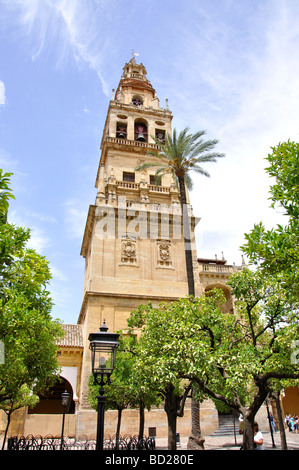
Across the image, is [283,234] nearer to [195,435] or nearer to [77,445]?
[195,435]

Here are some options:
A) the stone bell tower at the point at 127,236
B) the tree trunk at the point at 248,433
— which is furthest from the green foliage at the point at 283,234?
the stone bell tower at the point at 127,236

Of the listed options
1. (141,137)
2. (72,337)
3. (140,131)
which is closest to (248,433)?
(72,337)

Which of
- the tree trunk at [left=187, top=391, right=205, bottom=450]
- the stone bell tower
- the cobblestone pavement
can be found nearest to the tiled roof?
the stone bell tower

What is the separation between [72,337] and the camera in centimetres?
→ 2536

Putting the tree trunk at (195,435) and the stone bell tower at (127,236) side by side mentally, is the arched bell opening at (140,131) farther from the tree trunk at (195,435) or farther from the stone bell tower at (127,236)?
the tree trunk at (195,435)

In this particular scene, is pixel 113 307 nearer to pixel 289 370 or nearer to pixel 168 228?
pixel 168 228

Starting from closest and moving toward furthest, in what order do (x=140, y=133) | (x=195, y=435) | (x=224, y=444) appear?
(x=195, y=435), (x=224, y=444), (x=140, y=133)

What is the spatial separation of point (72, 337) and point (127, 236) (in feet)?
27.2

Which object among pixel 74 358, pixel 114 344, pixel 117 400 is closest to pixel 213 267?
pixel 74 358

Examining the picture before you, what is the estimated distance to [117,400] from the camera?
16.1m

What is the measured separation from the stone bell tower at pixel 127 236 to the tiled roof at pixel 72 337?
91cm

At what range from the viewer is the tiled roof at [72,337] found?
24053 mm

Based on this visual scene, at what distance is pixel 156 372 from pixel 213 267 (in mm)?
20187

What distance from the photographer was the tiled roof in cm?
2405
